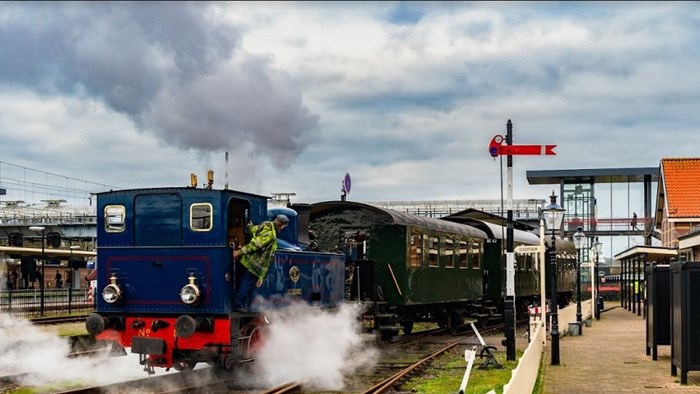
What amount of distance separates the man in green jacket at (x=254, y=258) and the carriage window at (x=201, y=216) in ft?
1.85

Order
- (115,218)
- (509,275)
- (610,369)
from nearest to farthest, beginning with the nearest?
(115,218) < (610,369) < (509,275)

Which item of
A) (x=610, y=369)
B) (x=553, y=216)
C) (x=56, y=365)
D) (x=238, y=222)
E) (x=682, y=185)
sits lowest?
(x=610, y=369)

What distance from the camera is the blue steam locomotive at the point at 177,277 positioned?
452 inches

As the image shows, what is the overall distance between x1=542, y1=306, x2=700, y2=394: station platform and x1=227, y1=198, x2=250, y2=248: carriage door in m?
5.04

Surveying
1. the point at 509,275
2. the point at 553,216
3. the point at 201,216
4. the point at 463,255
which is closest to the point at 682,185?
the point at 463,255

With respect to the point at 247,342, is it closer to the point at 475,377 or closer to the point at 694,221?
the point at 475,377

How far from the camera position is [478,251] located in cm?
2367

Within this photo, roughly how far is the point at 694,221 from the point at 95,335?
30992mm

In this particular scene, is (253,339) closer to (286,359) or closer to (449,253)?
(286,359)

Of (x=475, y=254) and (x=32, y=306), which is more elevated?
(x=475, y=254)

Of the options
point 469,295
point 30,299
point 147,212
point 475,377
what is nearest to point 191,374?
point 147,212

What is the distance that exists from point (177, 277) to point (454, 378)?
501cm

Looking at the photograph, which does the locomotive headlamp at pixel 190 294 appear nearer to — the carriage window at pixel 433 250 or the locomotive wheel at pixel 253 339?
the locomotive wheel at pixel 253 339

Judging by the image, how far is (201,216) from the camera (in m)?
11.7
